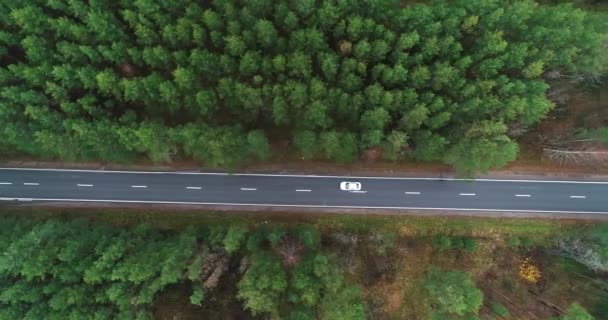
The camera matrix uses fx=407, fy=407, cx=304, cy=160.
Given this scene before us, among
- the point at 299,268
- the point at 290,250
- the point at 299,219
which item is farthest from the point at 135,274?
the point at 299,219

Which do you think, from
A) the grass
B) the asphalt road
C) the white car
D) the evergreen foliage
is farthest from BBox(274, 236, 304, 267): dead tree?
the white car

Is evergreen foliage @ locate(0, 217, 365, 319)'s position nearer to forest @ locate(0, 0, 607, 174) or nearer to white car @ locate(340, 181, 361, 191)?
white car @ locate(340, 181, 361, 191)

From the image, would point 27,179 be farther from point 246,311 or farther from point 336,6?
point 336,6

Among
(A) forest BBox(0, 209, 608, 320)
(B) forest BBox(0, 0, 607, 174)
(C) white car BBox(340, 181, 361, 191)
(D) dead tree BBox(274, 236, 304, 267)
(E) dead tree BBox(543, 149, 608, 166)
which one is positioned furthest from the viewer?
(C) white car BBox(340, 181, 361, 191)

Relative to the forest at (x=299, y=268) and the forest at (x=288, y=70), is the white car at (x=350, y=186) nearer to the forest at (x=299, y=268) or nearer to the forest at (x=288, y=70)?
the forest at (x=299, y=268)

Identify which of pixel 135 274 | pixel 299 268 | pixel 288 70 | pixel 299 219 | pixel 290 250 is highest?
pixel 288 70

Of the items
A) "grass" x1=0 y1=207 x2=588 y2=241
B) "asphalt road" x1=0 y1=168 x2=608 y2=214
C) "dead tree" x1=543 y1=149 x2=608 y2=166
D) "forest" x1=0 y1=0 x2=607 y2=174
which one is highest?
"forest" x1=0 y1=0 x2=607 y2=174

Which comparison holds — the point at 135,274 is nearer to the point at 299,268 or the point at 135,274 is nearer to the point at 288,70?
the point at 299,268
